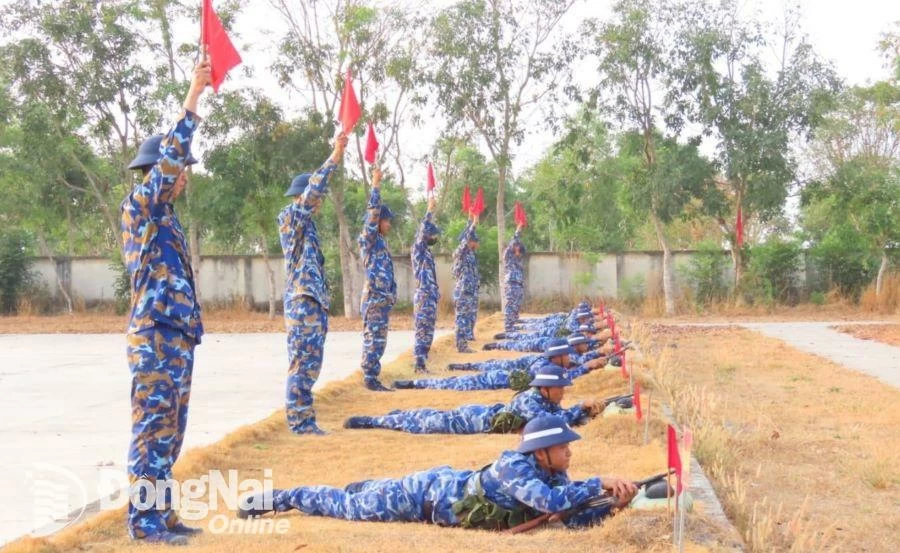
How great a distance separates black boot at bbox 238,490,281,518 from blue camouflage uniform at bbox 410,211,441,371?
6110 millimetres

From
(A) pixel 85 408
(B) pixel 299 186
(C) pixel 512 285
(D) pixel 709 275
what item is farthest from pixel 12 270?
(B) pixel 299 186

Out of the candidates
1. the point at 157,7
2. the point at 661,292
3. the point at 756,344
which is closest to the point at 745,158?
the point at 661,292

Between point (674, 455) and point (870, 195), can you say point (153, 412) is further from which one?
point (870, 195)

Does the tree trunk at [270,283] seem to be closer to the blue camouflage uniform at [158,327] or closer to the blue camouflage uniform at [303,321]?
the blue camouflage uniform at [303,321]

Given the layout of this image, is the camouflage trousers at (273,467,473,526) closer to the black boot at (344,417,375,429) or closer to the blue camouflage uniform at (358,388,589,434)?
the blue camouflage uniform at (358,388,589,434)

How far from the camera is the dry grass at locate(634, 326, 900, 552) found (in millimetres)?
4699

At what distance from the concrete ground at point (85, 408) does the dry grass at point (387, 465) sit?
387mm

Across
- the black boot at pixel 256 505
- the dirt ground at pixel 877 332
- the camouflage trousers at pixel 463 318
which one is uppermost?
the camouflage trousers at pixel 463 318

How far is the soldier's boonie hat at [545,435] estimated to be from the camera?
4.30 m

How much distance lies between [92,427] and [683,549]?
517 centimetres

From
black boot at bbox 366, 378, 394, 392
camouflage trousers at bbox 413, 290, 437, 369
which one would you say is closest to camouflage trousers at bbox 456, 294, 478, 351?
camouflage trousers at bbox 413, 290, 437, 369

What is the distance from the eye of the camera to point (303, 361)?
275 inches

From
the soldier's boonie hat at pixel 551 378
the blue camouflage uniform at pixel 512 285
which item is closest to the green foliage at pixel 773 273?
the blue camouflage uniform at pixel 512 285

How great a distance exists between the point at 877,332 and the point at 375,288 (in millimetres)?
11346
